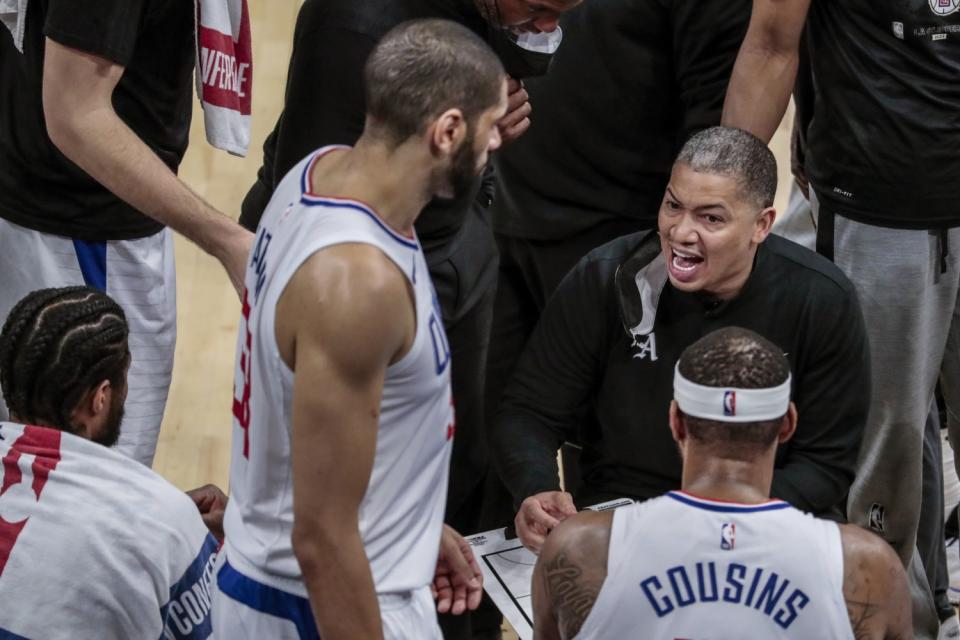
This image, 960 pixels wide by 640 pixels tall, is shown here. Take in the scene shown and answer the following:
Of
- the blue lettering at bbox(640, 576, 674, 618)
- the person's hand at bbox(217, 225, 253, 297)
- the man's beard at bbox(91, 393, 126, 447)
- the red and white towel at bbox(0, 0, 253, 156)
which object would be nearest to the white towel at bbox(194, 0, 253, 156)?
the red and white towel at bbox(0, 0, 253, 156)

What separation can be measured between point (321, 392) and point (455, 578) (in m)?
0.69

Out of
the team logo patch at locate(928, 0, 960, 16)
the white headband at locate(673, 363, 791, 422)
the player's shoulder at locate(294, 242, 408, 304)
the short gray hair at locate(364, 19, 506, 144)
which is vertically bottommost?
the white headband at locate(673, 363, 791, 422)

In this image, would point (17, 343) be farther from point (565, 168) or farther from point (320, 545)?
point (565, 168)

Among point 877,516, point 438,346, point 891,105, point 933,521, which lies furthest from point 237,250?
point 933,521

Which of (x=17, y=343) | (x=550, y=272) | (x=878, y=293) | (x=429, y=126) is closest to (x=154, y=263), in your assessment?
(x=17, y=343)

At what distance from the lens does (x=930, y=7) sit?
123 inches

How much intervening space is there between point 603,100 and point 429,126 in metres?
1.46

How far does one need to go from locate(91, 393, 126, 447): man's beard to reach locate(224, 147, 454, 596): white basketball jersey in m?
0.21

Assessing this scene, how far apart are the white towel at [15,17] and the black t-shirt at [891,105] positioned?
66.7 inches

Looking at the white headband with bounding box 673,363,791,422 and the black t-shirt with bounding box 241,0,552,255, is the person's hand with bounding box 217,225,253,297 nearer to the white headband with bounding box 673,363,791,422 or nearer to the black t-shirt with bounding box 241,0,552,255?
the black t-shirt with bounding box 241,0,552,255

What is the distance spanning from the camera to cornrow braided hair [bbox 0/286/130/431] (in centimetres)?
231

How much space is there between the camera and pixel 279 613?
2225mm

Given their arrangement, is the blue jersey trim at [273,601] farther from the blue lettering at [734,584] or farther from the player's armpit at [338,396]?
the blue lettering at [734,584]

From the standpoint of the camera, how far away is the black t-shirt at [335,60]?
9.01 ft
